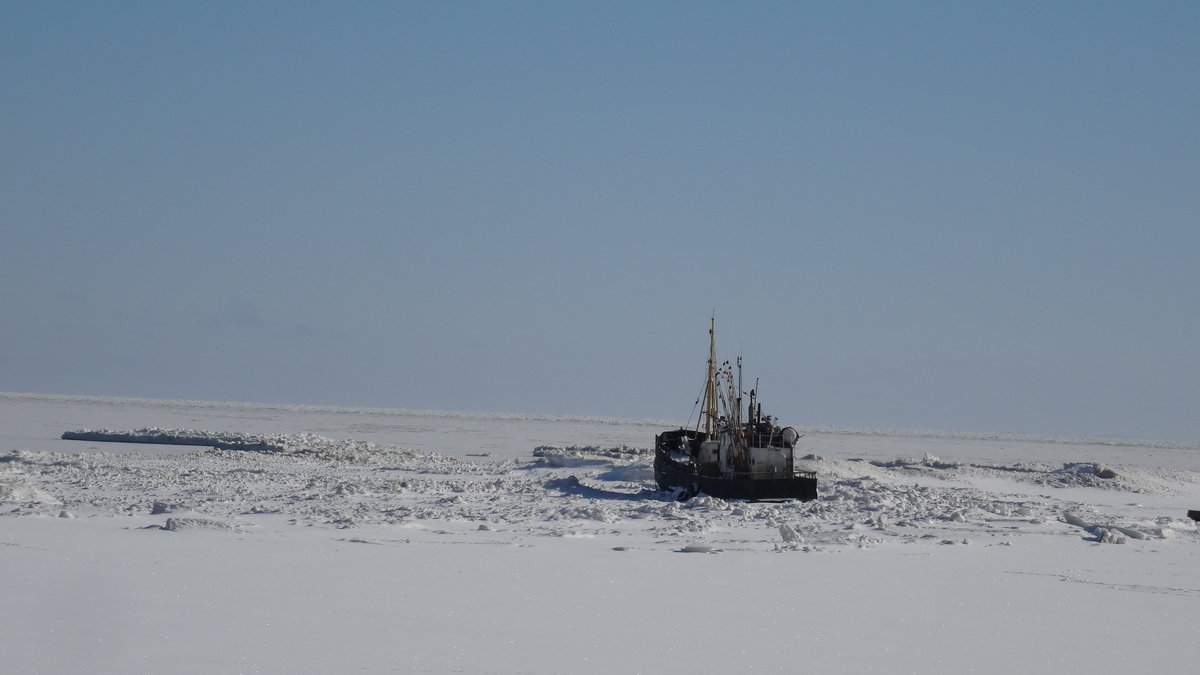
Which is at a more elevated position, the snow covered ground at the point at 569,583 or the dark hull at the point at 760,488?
the dark hull at the point at 760,488

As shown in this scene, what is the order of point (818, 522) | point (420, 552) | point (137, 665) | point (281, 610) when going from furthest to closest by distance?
1. point (818, 522)
2. point (420, 552)
3. point (281, 610)
4. point (137, 665)

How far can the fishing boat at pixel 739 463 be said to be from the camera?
78.3ft

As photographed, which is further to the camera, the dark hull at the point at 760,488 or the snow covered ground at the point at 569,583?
the dark hull at the point at 760,488

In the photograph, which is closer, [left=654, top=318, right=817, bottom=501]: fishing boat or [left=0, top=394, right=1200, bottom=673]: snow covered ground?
[left=0, top=394, right=1200, bottom=673]: snow covered ground

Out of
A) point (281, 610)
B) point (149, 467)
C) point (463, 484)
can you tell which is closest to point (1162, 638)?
point (281, 610)

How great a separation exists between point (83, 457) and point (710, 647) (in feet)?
95.5

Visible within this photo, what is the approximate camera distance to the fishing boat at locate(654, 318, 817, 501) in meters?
23.9

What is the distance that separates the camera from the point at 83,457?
33.6 m

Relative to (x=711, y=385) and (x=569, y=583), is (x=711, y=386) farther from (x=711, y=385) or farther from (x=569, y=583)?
(x=569, y=583)

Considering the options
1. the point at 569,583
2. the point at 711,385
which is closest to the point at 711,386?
the point at 711,385

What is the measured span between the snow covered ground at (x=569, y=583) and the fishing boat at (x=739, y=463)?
1.21m

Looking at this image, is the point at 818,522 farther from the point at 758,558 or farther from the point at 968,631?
the point at 968,631

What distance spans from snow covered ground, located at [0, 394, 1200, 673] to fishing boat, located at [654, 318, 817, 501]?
1.21 metres

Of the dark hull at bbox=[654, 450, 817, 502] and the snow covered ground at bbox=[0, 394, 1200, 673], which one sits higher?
the dark hull at bbox=[654, 450, 817, 502]
